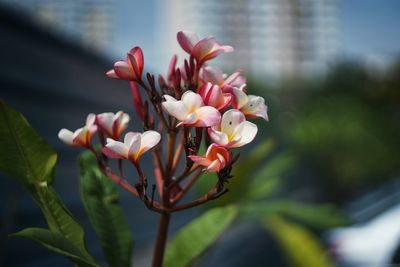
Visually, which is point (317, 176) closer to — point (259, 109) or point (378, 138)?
point (378, 138)

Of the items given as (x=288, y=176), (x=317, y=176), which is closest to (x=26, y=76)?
(x=288, y=176)

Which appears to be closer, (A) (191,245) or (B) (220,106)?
(B) (220,106)

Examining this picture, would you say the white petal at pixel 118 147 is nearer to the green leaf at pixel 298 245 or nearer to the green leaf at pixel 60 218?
the green leaf at pixel 60 218


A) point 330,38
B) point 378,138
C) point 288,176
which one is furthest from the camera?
point 330,38

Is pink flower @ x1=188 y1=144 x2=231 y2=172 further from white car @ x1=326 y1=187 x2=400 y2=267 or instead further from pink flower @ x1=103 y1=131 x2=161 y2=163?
white car @ x1=326 y1=187 x2=400 y2=267

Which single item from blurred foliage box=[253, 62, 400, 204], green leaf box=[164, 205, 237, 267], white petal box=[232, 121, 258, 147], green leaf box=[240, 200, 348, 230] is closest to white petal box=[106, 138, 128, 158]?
white petal box=[232, 121, 258, 147]

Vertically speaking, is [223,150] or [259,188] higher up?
[223,150]

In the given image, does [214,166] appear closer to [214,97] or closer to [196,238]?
[214,97]

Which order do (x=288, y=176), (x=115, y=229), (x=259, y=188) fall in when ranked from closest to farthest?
(x=115, y=229), (x=259, y=188), (x=288, y=176)
